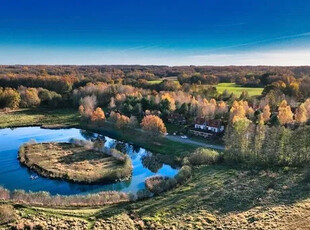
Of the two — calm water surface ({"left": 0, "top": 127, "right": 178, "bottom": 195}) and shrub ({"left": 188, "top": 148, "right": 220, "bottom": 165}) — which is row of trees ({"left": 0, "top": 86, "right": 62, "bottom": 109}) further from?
shrub ({"left": 188, "top": 148, "right": 220, "bottom": 165})

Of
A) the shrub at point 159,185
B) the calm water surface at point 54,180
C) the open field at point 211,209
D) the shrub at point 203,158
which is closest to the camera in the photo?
the open field at point 211,209

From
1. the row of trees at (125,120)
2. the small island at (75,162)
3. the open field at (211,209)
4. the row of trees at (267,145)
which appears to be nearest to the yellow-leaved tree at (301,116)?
the row of trees at (267,145)

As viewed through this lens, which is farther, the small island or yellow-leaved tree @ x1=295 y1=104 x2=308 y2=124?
yellow-leaved tree @ x1=295 y1=104 x2=308 y2=124

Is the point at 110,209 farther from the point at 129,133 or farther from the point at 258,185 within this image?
the point at 129,133

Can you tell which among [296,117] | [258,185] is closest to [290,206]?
[258,185]

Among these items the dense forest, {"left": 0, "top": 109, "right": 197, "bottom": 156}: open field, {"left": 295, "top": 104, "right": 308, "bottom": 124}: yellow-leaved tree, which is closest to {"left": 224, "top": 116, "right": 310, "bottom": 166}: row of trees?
the dense forest

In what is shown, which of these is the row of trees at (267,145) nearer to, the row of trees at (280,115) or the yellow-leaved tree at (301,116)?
the row of trees at (280,115)
